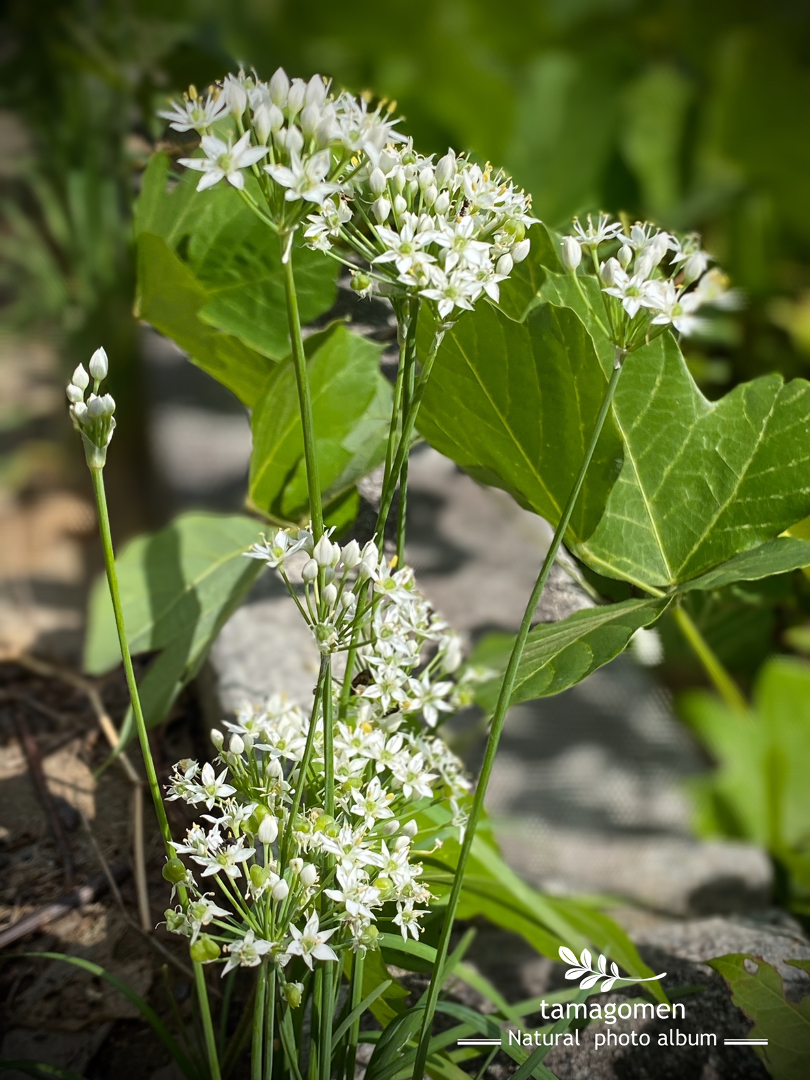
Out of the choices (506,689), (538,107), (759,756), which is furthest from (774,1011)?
(538,107)

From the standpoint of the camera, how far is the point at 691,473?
32 centimetres

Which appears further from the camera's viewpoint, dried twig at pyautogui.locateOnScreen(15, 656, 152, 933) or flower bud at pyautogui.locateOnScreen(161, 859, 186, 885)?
dried twig at pyautogui.locateOnScreen(15, 656, 152, 933)

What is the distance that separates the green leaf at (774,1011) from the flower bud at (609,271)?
221 millimetres

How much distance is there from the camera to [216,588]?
366 mm

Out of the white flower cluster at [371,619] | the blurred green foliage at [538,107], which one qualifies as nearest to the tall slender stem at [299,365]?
the white flower cluster at [371,619]

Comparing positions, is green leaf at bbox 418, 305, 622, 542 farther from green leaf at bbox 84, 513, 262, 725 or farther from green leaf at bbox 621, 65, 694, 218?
green leaf at bbox 621, 65, 694, 218

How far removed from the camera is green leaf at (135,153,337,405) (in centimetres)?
33

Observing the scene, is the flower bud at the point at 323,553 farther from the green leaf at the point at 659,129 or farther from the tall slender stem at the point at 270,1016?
the green leaf at the point at 659,129

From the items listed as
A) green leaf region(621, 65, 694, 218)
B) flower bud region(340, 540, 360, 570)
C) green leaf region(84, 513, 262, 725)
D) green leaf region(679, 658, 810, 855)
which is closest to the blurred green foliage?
green leaf region(621, 65, 694, 218)

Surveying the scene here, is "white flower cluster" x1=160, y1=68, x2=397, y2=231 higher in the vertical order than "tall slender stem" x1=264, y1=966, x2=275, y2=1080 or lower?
higher

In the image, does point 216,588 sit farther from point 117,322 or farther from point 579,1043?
point 117,322

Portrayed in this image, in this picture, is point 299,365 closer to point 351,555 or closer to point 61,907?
point 351,555

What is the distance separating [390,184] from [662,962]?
0.34 m

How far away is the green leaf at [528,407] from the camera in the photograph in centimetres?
28
